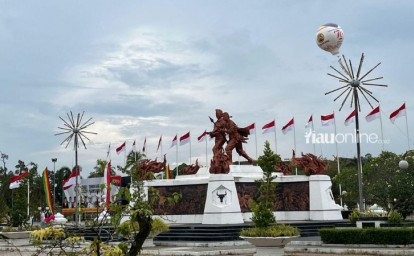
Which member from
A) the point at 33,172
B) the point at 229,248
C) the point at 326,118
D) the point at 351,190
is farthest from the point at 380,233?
the point at 33,172

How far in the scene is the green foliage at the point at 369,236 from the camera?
70.0 ft

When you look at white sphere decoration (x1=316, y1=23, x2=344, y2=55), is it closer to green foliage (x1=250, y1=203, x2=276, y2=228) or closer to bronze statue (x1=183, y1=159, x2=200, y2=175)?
bronze statue (x1=183, y1=159, x2=200, y2=175)

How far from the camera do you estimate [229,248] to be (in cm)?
2317

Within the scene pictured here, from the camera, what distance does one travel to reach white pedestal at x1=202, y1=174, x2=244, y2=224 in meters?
31.4

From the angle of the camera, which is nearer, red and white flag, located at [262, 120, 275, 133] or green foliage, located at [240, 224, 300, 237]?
green foliage, located at [240, 224, 300, 237]

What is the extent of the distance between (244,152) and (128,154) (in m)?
21.8

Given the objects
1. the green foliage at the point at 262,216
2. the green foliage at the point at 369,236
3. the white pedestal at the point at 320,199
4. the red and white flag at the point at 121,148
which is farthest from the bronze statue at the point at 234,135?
the green foliage at the point at 262,216

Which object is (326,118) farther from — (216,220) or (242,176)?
(216,220)

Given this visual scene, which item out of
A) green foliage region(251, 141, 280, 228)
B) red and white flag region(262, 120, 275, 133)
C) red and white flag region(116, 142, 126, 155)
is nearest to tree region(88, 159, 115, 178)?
red and white flag region(116, 142, 126, 155)

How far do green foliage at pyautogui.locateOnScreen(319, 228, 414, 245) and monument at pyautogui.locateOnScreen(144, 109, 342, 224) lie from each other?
953 cm

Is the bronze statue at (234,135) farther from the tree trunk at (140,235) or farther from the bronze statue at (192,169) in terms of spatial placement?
the tree trunk at (140,235)

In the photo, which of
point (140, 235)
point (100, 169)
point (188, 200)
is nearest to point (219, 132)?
point (188, 200)

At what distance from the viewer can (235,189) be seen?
32.4m

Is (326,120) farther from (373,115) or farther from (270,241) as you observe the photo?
(270,241)
